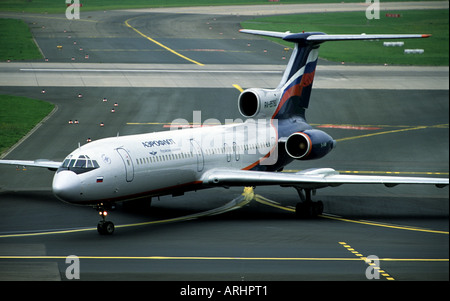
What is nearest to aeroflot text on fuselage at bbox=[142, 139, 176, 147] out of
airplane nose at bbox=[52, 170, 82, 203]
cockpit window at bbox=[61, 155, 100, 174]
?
cockpit window at bbox=[61, 155, 100, 174]

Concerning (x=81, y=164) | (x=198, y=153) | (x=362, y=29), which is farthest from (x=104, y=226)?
(x=362, y=29)

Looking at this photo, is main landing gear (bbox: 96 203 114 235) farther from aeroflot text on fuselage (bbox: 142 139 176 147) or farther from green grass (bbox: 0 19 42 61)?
green grass (bbox: 0 19 42 61)

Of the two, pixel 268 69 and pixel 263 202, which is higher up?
pixel 268 69

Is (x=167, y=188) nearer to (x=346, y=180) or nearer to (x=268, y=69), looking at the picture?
(x=346, y=180)

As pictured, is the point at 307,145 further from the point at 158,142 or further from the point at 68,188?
the point at 68,188

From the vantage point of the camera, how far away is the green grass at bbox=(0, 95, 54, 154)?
52656mm

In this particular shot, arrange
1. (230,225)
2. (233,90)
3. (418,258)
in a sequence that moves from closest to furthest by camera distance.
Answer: (418,258) → (230,225) → (233,90)

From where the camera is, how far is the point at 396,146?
173ft

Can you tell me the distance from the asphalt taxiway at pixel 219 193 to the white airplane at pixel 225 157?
1696 mm

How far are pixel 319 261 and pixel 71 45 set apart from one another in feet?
212

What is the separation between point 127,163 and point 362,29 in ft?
97.8

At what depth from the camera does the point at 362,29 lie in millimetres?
57750

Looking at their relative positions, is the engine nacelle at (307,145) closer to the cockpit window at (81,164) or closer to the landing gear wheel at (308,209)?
the landing gear wheel at (308,209)
